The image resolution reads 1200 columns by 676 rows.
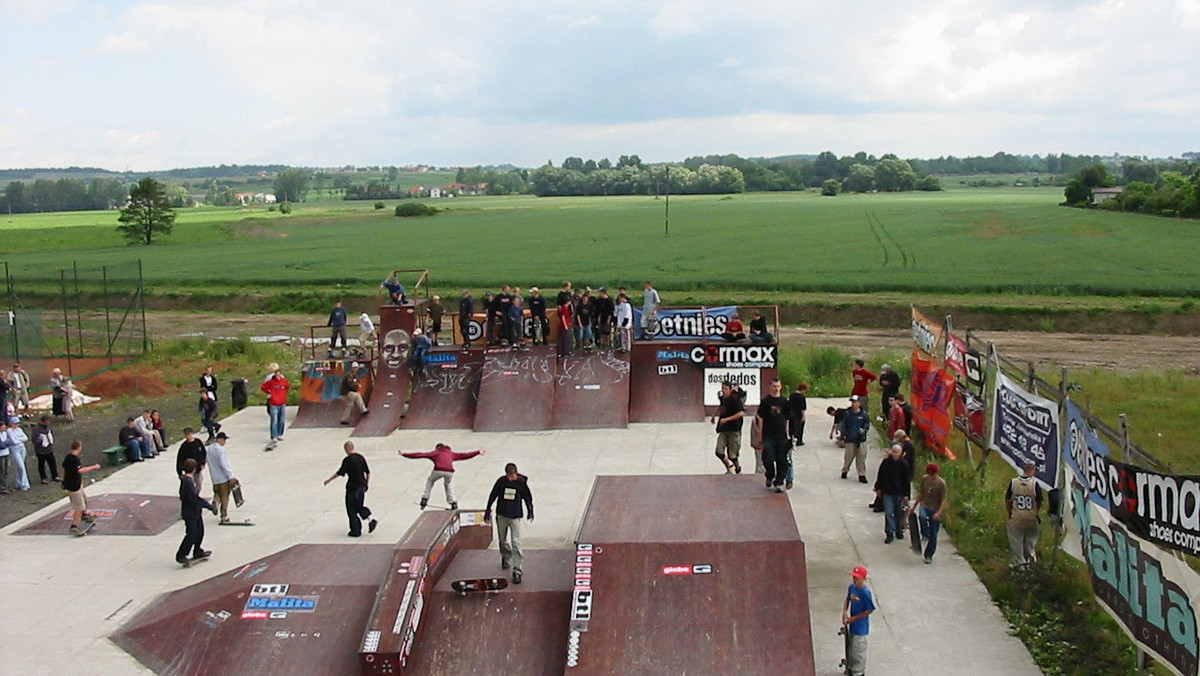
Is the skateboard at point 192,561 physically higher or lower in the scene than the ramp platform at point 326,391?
lower

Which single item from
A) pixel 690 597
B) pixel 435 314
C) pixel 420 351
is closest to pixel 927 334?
pixel 690 597

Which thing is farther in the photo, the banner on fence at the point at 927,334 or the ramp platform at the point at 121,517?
the banner on fence at the point at 927,334

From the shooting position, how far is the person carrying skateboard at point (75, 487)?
1595 cm

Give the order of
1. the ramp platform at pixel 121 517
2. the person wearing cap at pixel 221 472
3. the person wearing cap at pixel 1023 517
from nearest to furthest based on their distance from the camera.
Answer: the person wearing cap at pixel 1023 517 < the person wearing cap at pixel 221 472 < the ramp platform at pixel 121 517

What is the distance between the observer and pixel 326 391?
23734 millimetres

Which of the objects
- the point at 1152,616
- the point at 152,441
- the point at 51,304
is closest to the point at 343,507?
the point at 152,441

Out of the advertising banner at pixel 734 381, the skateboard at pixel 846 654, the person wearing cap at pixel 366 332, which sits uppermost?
the person wearing cap at pixel 366 332

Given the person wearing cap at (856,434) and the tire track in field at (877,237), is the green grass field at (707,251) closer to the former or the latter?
the tire track in field at (877,237)

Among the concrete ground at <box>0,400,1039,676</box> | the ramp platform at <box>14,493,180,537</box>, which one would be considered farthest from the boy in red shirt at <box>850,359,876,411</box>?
the ramp platform at <box>14,493,180,537</box>

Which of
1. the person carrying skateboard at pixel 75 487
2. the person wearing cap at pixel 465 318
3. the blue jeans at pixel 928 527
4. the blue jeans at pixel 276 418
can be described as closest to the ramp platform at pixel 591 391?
the person wearing cap at pixel 465 318

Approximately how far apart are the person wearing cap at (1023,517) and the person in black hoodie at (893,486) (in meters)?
1.47

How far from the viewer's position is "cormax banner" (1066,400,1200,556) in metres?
8.77

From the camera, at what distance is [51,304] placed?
54.2 meters

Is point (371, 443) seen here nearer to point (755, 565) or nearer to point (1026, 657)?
point (755, 565)
